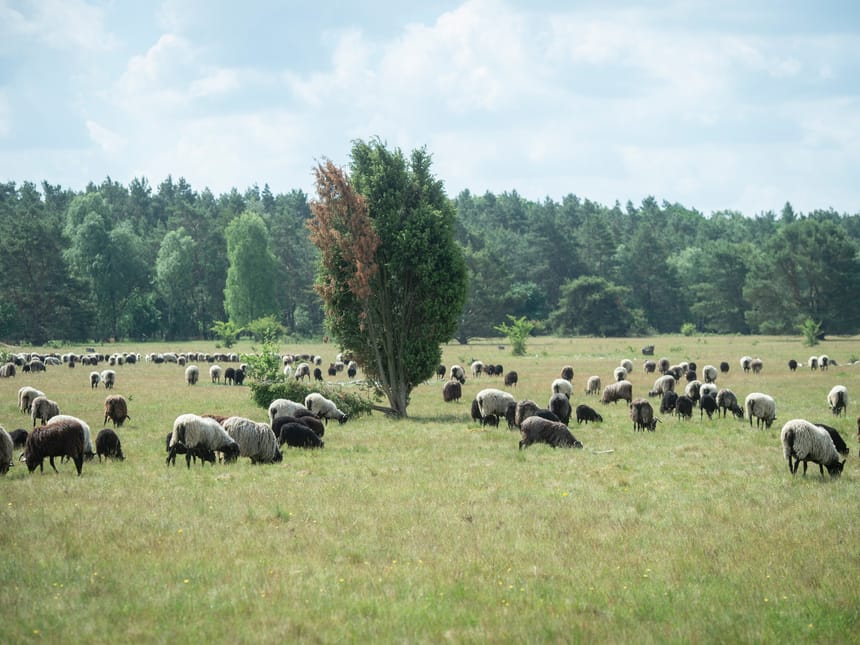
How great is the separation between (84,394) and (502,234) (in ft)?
367

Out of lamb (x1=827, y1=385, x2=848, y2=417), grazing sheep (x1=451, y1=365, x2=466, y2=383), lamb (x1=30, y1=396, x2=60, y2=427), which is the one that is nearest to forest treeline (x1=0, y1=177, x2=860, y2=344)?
grazing sheep (x1=451, y1=365, x2=466, y2=383)

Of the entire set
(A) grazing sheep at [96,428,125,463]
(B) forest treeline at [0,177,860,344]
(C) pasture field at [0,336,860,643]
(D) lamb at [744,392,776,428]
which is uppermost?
(B) forest treeline at [0,177,860,344]

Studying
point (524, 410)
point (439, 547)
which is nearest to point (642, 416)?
point (524, 410)

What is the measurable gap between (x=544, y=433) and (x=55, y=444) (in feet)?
40.7

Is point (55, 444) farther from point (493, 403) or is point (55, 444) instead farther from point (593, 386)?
point (593, 386)

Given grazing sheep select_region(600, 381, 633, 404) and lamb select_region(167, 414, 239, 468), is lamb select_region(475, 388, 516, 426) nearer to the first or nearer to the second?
grazing sheep select_region(600, 381, 633, 404)

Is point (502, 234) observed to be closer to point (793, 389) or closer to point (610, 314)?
point (610, 314)

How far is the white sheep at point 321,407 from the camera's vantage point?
29.1 m

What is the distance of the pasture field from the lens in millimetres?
8797

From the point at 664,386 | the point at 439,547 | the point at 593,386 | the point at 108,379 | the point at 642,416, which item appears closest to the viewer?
the point at 439,547

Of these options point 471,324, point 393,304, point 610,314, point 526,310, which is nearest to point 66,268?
point 471,324

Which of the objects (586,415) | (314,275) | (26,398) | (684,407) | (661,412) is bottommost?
(661,412)

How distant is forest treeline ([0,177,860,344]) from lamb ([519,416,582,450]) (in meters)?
→ 63.8

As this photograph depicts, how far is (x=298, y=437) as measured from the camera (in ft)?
73.2
